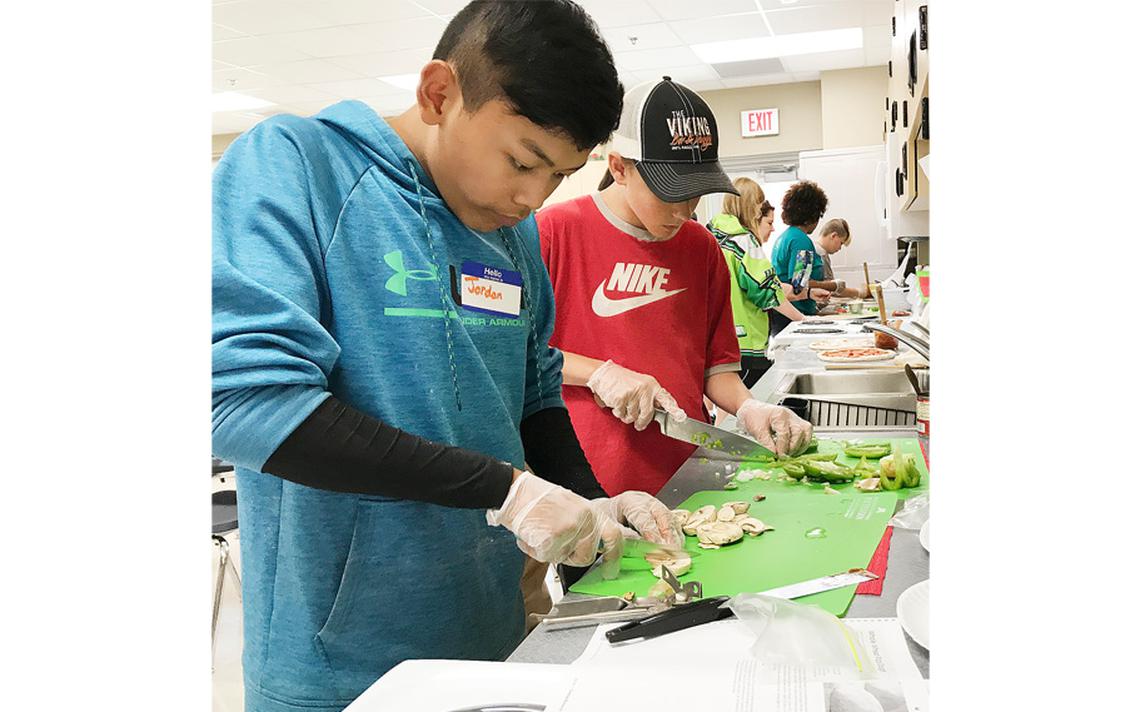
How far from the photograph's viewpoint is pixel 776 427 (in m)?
2.02

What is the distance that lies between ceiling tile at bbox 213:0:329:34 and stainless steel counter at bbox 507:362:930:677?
3.83m

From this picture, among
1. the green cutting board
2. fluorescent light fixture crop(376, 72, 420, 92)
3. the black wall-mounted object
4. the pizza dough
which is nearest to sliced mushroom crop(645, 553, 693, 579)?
the green cutting board

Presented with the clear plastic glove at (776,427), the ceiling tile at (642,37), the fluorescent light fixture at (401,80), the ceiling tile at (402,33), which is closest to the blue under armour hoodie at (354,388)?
the clear plastic glove at (776,427)

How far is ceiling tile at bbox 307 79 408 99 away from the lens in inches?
292

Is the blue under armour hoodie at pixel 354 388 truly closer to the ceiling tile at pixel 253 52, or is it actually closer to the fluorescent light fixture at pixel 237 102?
the ceiling tile at pixel 253 52

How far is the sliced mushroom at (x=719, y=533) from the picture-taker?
137 cm

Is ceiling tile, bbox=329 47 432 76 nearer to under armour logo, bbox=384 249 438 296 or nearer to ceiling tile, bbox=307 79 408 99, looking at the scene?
ceiling tile, bbox=307 79 408 99

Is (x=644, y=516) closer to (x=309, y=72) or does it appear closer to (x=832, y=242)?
(x=309, y=72)

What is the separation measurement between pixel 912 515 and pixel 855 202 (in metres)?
7.00

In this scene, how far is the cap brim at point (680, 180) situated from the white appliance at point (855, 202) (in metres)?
6.45
